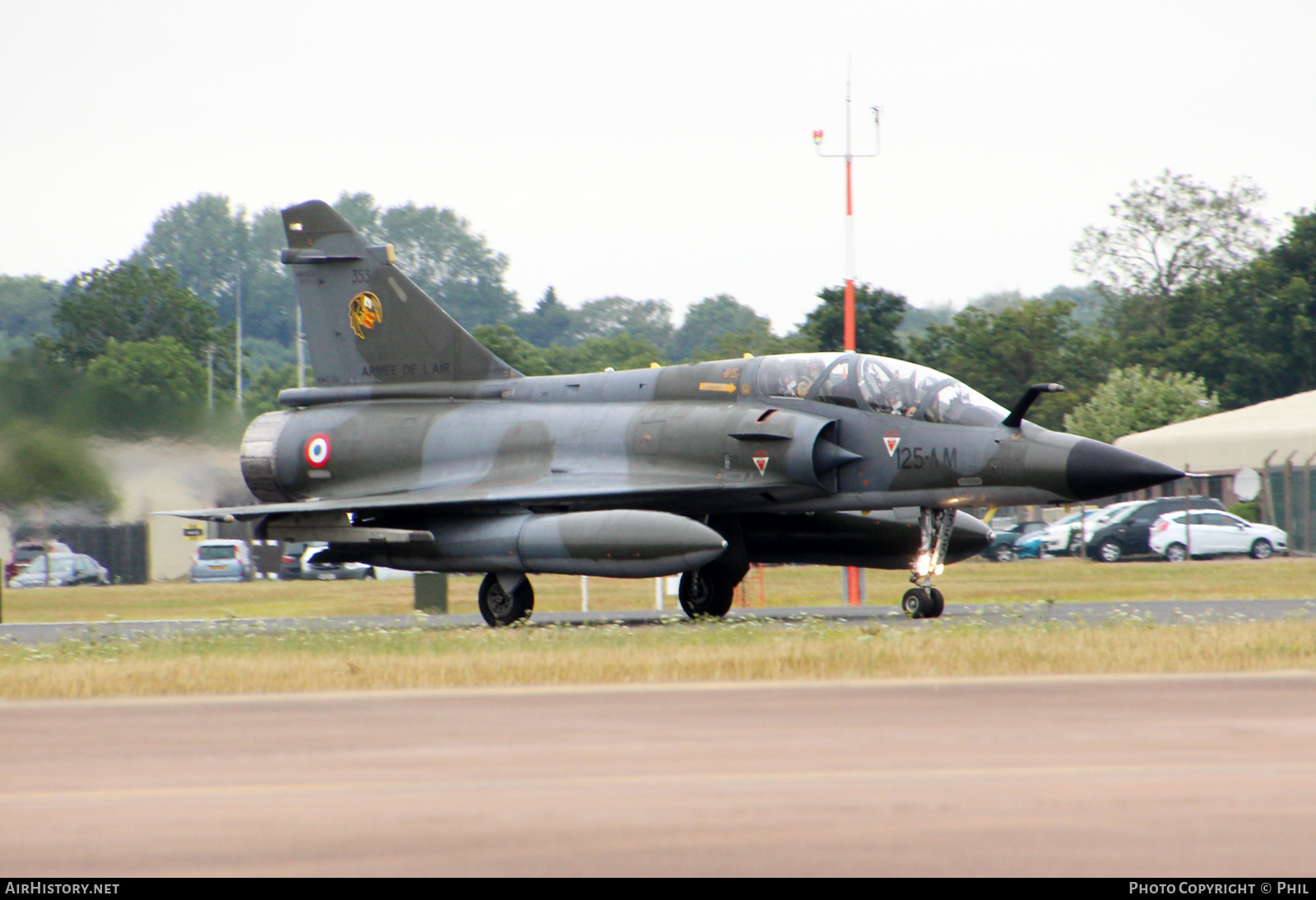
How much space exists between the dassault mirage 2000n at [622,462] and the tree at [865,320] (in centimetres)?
4093

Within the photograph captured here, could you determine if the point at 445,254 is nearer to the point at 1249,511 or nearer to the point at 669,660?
the point at 1249,511

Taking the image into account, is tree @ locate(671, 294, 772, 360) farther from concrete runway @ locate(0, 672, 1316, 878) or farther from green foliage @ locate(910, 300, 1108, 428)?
concrete runway @ locate(0, 672, 1316, 878)

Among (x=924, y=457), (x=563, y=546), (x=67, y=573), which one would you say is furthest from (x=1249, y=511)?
(x=67, y=573)

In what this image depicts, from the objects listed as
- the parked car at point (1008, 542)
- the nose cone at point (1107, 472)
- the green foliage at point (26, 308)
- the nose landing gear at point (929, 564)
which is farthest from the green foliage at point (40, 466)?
the green foliage at point (26, 308)

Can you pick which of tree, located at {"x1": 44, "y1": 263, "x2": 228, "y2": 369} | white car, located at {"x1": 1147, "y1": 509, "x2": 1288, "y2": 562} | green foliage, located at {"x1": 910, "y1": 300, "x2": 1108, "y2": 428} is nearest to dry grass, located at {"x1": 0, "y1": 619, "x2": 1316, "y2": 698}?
white car, located at {"x1": 1147, "y1": 509, "x2": 1288, "y2": 562}

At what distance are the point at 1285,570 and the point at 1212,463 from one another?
23.5 metres

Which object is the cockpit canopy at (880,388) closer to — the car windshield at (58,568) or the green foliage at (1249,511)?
the green foliage at (1249,511)

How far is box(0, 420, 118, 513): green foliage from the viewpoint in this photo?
69.9 ft

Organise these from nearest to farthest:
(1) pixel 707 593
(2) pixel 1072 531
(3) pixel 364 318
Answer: (1) pixel 707 593 < (3) pixel 364 318 < (2) pixel 1072 531

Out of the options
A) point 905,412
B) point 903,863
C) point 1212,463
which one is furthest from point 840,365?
point 1212,463

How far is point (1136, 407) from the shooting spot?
2435 inches

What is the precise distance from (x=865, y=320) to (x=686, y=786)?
183ft

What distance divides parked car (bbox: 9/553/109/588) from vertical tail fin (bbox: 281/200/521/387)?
19.0 m

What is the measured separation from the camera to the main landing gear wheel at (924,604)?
55.7 ft
